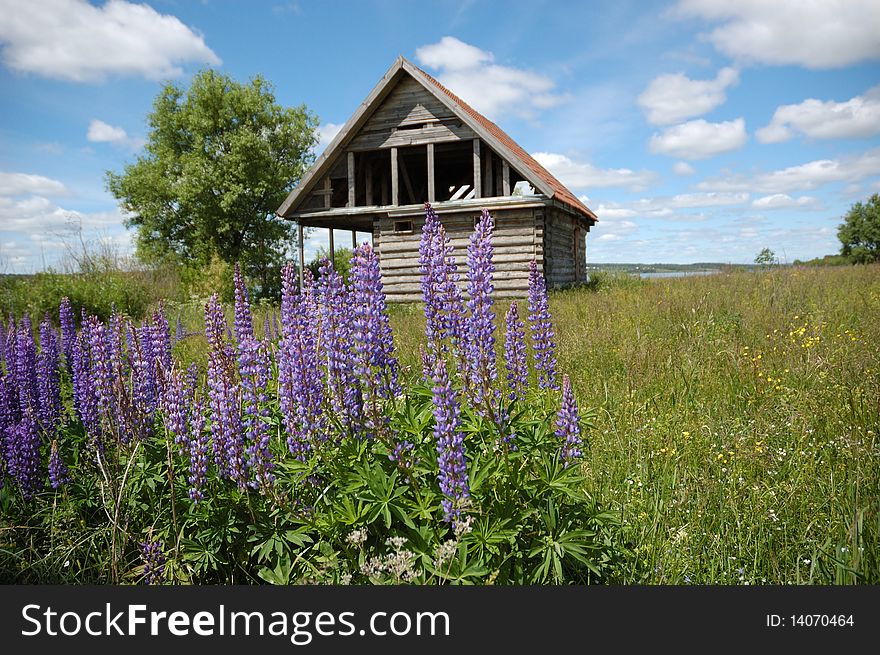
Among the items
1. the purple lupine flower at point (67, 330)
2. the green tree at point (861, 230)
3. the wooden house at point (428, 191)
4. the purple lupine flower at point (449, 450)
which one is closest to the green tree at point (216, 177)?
the wooden house at point (428, 191)

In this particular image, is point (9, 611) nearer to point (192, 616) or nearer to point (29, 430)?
point (192, 616)

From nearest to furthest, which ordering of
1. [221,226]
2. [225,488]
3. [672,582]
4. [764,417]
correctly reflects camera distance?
[672,582] < [225,488] < [764,417] < [221,226]

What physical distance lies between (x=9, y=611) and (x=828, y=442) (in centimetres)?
486

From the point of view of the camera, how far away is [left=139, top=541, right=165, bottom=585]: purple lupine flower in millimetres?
2819

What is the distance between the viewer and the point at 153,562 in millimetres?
2844

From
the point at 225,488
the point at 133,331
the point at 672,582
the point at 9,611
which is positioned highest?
the point at 133,331

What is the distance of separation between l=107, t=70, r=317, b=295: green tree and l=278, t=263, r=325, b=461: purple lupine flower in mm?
28176

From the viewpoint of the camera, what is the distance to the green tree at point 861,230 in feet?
181

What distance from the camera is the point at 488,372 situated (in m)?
2.59

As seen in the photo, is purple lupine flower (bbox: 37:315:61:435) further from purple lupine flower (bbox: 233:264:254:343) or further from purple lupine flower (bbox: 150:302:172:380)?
purple lupine flower (bbox: 233:264:254:343)

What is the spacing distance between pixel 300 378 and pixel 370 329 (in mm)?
478

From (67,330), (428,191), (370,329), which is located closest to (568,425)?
(370,329)

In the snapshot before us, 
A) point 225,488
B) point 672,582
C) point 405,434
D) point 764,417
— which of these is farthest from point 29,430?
point 764,417

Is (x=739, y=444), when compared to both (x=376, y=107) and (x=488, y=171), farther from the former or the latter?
(x=376, y=107)
